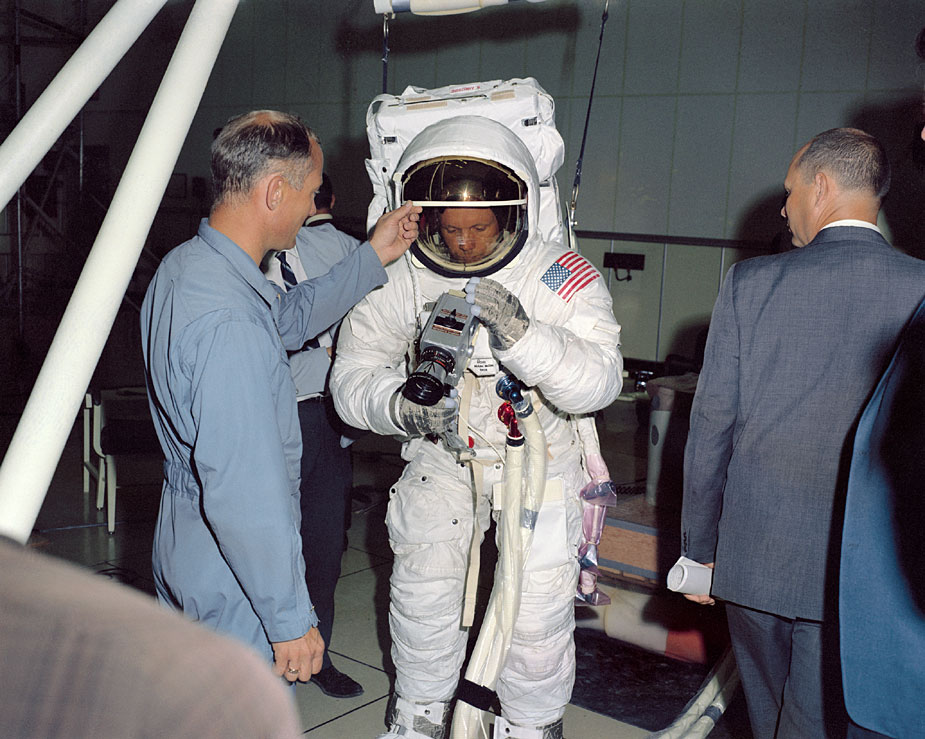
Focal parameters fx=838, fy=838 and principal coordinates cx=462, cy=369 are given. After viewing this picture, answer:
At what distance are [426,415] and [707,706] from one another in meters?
1.60

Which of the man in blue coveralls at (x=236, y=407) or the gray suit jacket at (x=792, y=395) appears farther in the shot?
the gray suit jacket at (x=792, y=395)

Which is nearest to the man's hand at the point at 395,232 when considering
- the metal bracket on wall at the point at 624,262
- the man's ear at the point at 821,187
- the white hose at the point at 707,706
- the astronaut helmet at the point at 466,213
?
the astronaut helmet at the point at 466,213

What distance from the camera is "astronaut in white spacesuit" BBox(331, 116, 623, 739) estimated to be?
2.41 m

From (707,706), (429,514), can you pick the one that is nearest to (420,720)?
(429,514)

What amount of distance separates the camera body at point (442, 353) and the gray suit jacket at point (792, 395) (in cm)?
63

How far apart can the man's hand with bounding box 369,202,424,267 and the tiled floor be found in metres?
1.64

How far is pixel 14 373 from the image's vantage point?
28.7 feet

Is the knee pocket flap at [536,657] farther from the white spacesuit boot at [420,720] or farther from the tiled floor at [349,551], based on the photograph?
the tiled floor at [349,551]

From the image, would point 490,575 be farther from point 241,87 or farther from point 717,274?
point 241,87

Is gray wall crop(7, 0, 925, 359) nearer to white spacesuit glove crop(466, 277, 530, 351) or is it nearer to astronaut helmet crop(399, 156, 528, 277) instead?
astronaut helmet crop(399, 156, 528, 277)

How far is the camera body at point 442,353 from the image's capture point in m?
2.14

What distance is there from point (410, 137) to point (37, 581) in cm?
244

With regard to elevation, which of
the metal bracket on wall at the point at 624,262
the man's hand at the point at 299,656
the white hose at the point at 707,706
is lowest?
the white hose at the point at 707,706

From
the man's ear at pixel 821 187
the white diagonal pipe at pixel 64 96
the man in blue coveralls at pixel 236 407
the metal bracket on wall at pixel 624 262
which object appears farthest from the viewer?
the metal bracket on wall at pixel 624 262
